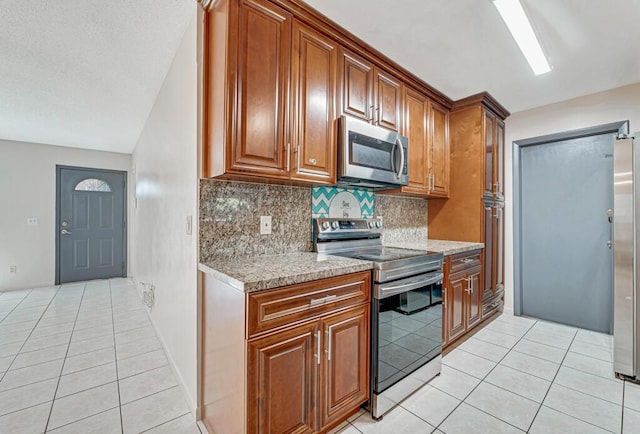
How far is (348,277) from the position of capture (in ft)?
4.95

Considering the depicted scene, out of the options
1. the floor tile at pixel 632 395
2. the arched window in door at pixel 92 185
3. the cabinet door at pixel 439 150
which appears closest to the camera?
the floor tile at pixel 632 395

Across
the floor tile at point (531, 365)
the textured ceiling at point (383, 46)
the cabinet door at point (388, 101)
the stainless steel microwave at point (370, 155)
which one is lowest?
the floor tile at point (531, 365)

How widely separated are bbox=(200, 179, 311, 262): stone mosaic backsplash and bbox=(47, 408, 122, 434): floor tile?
3.55 ft

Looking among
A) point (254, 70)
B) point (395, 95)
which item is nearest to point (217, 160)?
point (254, 70)

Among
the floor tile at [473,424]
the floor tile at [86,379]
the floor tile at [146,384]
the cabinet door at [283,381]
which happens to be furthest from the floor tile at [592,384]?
the floor tile at [86,379]

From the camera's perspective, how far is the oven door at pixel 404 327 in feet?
5.30

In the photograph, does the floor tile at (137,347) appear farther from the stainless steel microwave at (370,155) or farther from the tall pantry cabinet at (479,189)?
the tall pantry cabinet at (479,189)

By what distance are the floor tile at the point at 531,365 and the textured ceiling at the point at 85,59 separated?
135 inches

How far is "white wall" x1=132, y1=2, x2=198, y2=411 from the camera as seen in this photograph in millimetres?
1684

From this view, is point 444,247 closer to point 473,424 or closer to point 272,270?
point 473,424

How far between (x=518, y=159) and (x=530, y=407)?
2.72 meters

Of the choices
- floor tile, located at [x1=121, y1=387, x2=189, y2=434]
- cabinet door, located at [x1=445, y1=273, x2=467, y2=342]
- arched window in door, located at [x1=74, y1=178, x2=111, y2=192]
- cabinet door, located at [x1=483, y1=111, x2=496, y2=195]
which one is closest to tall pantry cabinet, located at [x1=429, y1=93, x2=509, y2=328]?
cabinet door, located at [x1=483, y1=111, x2=496, y2=195]

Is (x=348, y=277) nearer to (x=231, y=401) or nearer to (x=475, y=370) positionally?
(x=231, y=401)

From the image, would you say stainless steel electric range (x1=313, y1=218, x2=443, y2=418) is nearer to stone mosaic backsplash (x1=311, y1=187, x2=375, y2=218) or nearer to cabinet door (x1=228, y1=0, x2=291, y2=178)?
stone mosaic backsplash (x1=311, y1=187, x2=375, y2=218)
